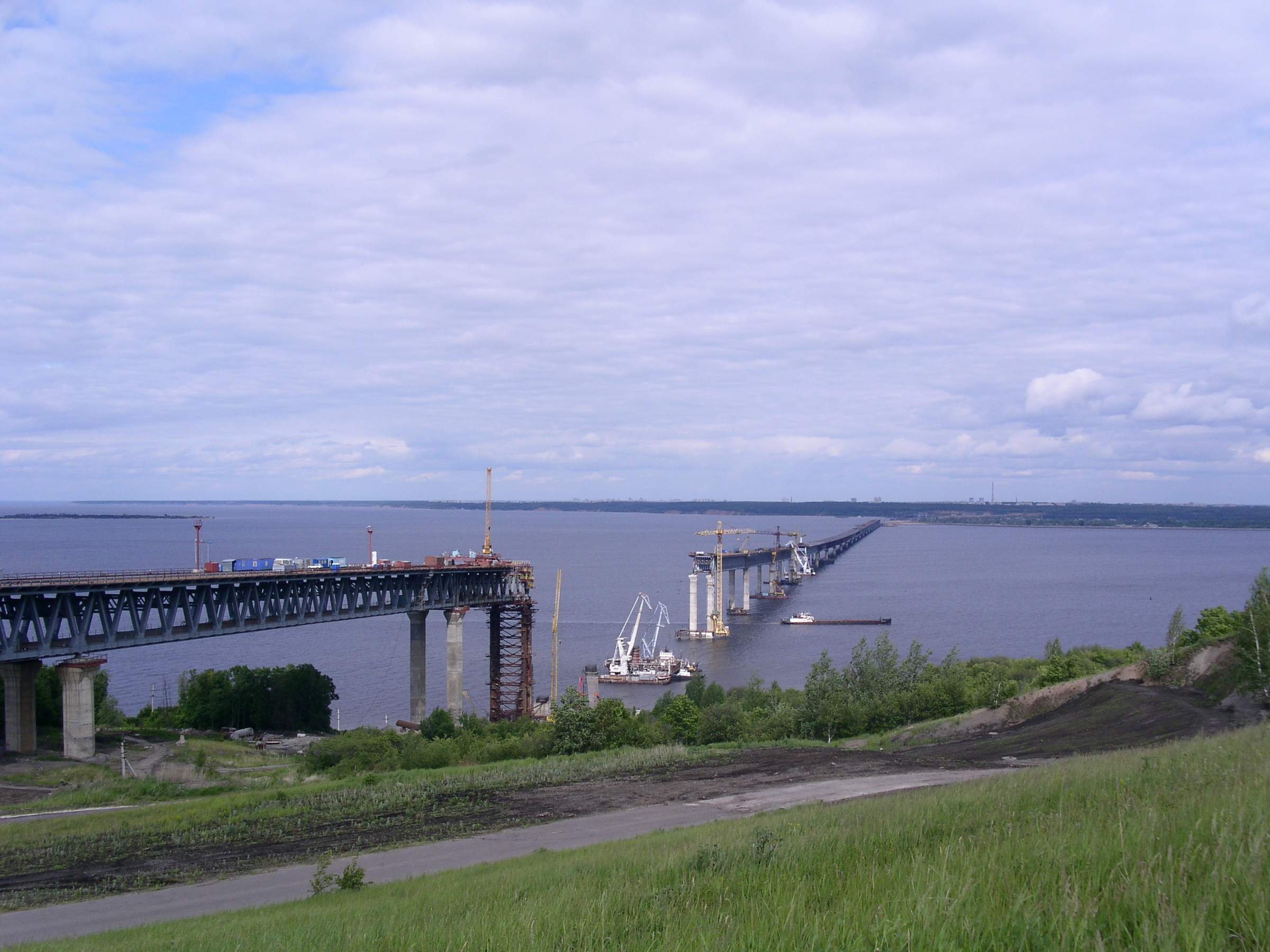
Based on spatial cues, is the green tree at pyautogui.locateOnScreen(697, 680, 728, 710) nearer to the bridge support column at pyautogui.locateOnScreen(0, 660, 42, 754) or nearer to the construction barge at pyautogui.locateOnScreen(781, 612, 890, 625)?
the bridge support column at pyautogui.locateOnScreen(0, 660, 42, 754)

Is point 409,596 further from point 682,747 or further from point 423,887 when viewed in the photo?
point 423,887

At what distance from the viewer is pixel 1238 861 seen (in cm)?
→ 459

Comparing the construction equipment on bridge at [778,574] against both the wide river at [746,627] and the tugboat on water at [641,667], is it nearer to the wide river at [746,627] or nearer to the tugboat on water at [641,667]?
the wide river at [746,627]

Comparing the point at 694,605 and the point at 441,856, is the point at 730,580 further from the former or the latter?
the point at 441,856

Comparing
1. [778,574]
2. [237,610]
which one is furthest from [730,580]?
[237,610]

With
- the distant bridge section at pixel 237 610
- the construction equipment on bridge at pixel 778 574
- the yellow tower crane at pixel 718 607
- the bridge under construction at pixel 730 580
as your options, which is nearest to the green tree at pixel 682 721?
the distant bridge section at pixel 237 610

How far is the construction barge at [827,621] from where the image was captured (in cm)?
11231

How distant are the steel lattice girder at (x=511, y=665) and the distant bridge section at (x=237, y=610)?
3.6 inches

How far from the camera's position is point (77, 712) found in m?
41.5

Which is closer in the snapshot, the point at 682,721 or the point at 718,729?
the point at 718,729

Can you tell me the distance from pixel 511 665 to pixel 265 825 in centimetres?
4178

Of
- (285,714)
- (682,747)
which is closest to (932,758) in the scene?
(682,747)

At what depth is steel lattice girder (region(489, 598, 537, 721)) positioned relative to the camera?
64.2 m

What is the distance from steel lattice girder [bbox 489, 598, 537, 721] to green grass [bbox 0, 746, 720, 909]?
104 feet
